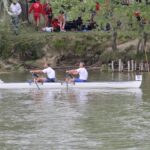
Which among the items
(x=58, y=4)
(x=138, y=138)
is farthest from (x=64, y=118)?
(x=58, y=4)

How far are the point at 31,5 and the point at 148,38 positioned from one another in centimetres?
719

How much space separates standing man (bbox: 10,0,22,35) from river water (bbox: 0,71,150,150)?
11.1m

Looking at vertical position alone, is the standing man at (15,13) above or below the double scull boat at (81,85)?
above

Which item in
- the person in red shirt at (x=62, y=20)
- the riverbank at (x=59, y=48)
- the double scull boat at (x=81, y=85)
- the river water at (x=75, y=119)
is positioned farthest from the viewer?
the riverbank at (x=59, y=48)

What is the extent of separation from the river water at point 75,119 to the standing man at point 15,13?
1107 cm

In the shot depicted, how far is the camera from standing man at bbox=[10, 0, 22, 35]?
4628 cm

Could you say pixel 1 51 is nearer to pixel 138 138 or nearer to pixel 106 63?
pixel 106 63

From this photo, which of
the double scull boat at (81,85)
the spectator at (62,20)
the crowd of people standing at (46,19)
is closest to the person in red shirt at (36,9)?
the crowd of people standing at (46,19)

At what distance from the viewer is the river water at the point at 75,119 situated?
22.3 metres

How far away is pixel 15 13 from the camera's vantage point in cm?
4625

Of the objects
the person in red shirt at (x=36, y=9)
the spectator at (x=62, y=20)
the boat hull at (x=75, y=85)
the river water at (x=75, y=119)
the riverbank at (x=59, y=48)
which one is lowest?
the river water at (x=75, y=119)

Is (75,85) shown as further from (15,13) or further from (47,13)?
(47,13)

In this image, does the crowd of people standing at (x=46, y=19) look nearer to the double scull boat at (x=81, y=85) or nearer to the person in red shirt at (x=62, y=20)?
the person in red shirt at (x=62, y=20)

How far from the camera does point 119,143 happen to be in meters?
22.2
